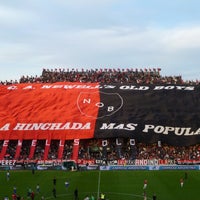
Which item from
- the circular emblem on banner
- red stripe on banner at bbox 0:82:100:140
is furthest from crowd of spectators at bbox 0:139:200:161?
the circular emblem on banner

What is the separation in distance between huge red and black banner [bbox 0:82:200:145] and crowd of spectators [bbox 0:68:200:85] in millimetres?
3658

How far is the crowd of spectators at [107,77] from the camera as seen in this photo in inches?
3583

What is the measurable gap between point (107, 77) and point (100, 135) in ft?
75.0

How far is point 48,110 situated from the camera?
8169 centimetres

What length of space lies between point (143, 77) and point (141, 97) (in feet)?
30.5

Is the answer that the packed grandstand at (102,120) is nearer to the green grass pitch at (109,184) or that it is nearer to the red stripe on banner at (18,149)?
the red stripe on banner at (18,149)

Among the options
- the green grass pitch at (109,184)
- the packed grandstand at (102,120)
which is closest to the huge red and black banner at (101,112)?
the packed grandstand at (102,120)

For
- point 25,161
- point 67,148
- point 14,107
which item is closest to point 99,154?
point 67,148

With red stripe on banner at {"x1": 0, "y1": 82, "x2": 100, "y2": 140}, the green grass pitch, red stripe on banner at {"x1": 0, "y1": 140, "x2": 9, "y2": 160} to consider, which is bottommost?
the green grass pitch

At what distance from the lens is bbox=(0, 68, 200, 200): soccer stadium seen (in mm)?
49938

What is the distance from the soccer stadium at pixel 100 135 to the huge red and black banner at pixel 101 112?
0.18 meters

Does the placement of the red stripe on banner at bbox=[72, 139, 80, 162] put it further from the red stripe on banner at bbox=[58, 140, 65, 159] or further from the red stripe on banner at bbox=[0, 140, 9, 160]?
the red stripe on banner at bbox=[0, 140, 9, 160]

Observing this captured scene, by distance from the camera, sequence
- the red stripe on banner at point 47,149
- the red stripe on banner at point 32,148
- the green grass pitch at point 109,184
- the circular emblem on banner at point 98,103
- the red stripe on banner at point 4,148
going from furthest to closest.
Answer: the circular emblem on banner at point 98,103 → the red stripe on banner at point 32,148 → the red stripe on banner at point 4,148 → the red stripe on banner at point 47,149 → the green grass pitch at point 109,184

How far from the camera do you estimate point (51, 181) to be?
52.8 m
